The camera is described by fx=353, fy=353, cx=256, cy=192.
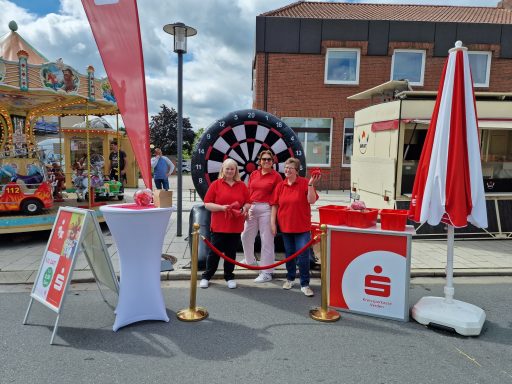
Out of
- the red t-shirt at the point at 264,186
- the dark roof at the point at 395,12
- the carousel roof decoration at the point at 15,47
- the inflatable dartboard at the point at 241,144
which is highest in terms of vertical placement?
the dark roof at the point at 395,12

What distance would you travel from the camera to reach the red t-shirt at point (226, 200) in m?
4.29

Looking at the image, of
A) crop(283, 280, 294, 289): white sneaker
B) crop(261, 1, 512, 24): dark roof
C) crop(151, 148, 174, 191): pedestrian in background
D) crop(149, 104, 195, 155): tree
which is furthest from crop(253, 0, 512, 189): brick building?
crop(149, 104, 195, 155): tree

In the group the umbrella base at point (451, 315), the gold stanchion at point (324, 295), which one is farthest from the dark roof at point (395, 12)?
the umbrella base at point (451, 315)

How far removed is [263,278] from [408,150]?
5.45 meters

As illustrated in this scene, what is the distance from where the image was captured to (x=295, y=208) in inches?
164

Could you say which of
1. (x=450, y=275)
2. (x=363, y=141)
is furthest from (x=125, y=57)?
(x=363, y=141)

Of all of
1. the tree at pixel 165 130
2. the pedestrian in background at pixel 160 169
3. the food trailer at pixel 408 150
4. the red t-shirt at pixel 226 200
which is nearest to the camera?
the red t-shirt at pixel 226 200

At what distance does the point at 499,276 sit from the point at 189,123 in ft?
124

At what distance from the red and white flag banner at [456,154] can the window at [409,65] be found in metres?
12.6

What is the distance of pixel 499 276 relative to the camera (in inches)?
203

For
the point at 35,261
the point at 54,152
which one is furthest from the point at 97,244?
the point at 54,152

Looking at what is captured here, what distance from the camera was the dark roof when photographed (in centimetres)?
1532

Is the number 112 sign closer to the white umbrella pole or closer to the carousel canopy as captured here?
the white umbrella pole

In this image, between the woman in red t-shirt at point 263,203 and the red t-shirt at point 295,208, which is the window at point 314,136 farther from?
the red t-shirt at point 295,208
